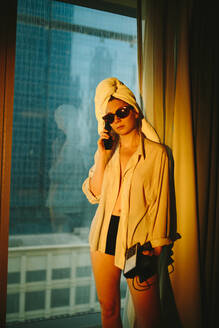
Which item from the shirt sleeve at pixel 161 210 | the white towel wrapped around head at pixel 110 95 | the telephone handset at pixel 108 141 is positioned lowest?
the shirt sleeve at pixel 161 210

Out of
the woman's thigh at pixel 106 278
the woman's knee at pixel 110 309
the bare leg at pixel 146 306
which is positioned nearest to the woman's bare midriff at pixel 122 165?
the woman's thigh at pixel 106 278

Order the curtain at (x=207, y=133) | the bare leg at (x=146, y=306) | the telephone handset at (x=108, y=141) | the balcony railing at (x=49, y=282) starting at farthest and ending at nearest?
1. the curtain at (x=207, y=133)
2. the balcony railing at (x=49, y=282)
3. the telephone handset at (x=108, y=141)
4. the bare leg at (x=146, y=306)

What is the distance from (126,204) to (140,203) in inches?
2.5

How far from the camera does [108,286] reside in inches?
51.8

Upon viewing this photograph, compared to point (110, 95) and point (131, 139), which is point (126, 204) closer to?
point (131, 139)

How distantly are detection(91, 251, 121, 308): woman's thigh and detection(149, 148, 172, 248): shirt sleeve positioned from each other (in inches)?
9.0

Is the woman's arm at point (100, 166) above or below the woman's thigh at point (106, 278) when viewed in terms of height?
above

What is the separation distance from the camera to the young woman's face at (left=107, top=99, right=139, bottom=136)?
1.31 metres

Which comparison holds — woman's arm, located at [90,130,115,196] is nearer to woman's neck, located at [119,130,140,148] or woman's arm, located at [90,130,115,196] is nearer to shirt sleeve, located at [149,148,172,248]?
woman's neck, located at [119,130,140,148]

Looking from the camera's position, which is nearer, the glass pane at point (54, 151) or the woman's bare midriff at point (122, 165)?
the woman's bare midriff at point (122, 165)

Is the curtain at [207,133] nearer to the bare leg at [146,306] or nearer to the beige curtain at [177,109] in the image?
the beige curtain at [177,109]

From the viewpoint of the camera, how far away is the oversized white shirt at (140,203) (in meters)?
1.26

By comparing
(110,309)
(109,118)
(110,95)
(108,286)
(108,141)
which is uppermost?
(110,95)

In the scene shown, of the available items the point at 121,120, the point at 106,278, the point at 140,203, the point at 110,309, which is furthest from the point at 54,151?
the point at 110,309
